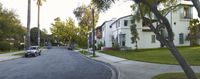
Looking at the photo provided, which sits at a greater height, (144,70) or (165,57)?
(165,57)

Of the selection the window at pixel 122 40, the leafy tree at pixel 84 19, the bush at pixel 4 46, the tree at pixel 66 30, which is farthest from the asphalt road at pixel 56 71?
the tree at pixel 66 30

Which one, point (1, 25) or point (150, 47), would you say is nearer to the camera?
point (150, 47)

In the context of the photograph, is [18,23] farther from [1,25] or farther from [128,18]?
[128,18]

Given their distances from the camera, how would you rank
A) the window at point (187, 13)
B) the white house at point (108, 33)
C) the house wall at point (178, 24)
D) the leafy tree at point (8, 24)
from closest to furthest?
the house wall at point (178, 24) → the window at point (187, 13) → the leafy tree at point (8, 24) → the white house at point (108, 33)

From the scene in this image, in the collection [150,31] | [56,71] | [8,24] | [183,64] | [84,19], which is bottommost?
[56,71]

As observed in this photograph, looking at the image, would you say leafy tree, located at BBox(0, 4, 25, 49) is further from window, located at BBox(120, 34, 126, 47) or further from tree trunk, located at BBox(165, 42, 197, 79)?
tree trunk, located at BBox(165, 42, 197, 79)

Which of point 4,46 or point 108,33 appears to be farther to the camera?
point 108,33

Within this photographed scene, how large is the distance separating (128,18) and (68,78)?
43.3 meters

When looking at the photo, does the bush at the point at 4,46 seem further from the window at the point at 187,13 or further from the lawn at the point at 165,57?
the window at the point at 187,13

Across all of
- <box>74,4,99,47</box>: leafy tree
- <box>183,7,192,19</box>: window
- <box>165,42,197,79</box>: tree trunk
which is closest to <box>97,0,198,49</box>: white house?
<box>183,7,192,19</box>: window

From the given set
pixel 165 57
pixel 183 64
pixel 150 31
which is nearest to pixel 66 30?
pixel 150 31

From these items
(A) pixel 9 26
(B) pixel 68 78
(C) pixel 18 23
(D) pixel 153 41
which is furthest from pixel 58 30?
(B) pixel 68 78

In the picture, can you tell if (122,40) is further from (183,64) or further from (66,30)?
(66,30)

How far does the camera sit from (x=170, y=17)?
184 feet
